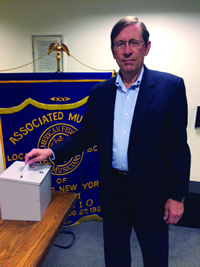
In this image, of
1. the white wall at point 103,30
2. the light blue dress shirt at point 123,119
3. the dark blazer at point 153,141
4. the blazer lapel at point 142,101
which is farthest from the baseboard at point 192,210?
the blazer lapel at point 142,101

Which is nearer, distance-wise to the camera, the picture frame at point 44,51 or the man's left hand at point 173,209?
the man's left hand at point 173,209

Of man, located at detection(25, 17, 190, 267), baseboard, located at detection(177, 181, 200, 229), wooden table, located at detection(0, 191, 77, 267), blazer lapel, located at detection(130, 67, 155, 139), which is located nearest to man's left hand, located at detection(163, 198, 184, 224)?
man, located at detection(25, 17, 190, 267)

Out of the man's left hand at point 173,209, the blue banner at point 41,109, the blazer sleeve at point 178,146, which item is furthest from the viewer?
the blue banner at point 41,109

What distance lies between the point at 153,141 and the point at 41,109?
3.45 feet

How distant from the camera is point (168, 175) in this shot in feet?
3.45

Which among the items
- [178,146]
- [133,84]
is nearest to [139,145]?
[178,146]

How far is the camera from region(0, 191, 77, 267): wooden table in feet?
2.62

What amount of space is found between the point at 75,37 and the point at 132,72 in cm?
164

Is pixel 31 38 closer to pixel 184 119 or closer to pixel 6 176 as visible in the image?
pixel 6 176

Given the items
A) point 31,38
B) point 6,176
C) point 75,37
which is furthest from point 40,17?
point 6,176

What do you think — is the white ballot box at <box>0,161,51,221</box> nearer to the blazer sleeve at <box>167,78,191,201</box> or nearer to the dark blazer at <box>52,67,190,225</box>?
the dark blazer at <box>52,67,190,225</box>

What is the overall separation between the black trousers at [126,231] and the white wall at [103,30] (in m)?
1.59

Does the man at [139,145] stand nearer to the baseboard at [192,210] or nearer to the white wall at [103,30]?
the baseboard at [192,210]

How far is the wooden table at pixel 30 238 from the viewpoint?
0.80 m
